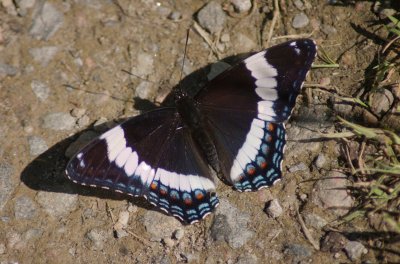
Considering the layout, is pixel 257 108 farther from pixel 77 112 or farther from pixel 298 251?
pixel 77 112

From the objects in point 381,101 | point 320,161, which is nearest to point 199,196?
point 320,161

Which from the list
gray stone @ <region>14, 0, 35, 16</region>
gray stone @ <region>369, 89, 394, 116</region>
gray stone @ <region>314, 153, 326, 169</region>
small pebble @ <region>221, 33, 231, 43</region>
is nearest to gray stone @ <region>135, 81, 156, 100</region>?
small pebble @ <region>221, 33, 231, 43</region>

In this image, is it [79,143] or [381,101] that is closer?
[381,101]

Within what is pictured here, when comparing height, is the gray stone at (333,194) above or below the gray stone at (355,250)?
above

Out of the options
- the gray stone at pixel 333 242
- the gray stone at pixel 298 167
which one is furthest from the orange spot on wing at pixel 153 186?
the gray stone at pixel 333 242

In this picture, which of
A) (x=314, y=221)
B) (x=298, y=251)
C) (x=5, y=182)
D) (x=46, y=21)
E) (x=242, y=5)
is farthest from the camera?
(x=46, y=21)

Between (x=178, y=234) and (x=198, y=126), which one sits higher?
(x=198, y=126)

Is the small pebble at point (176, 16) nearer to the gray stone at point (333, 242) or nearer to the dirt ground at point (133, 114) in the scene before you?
the dirt ground at point (133, 114)
